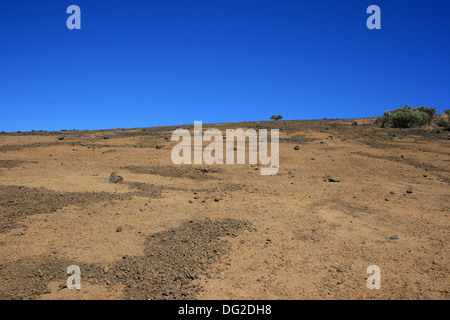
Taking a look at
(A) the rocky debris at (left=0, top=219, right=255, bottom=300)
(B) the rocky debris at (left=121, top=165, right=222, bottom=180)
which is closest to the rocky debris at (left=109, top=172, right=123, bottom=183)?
(B) the rocky debris at (left=121, top=165, right=222, bottom=180)

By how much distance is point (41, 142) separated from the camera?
1422 centimetres

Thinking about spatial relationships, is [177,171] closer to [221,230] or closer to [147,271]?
[221,230]

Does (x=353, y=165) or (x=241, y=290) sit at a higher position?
(x=353, y=165)

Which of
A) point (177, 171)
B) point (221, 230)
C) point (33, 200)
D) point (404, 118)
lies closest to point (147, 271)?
point (221, 230)

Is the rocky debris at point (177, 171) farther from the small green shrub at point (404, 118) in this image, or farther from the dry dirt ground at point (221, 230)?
the small green shrub at point (404, 118)

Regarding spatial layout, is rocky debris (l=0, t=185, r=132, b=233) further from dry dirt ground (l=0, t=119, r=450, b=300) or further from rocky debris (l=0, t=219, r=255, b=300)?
rocky debris (l=0, t=219, r=255, b=300)

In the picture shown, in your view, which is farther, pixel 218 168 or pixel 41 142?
pixel 41 142

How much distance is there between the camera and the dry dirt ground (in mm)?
3861

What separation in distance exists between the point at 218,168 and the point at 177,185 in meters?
2.02

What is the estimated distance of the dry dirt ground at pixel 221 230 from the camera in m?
3.86

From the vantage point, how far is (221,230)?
17.5ft

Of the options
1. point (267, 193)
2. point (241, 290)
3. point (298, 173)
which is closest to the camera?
point (241, 290)
